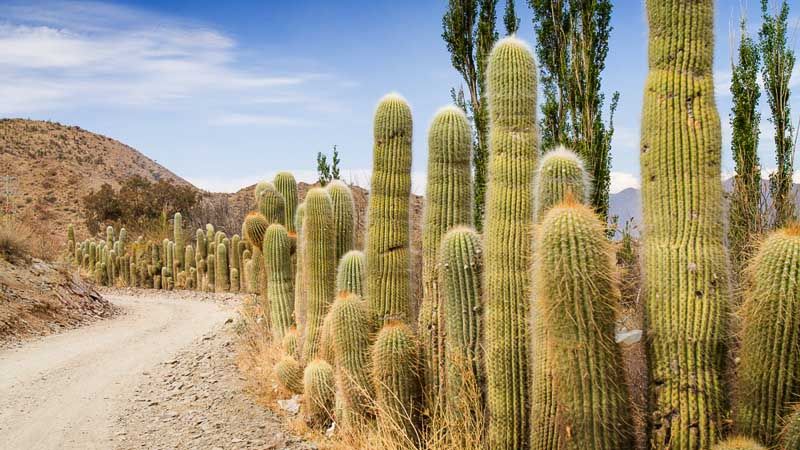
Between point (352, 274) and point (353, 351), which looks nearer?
point (353, 351)

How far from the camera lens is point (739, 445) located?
3.76m

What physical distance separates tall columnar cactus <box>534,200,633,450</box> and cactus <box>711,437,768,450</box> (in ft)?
1.69

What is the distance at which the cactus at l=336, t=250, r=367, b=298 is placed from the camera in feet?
22.2

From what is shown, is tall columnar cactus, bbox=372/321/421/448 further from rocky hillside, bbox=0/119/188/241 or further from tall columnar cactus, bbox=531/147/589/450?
rocky hillside, bbox=0/119/188/241

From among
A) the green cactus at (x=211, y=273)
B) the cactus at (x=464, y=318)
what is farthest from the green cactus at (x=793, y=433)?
the green cactus at (x=211, y=273)

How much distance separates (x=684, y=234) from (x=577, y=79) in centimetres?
734

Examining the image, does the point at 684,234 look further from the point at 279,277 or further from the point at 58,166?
the point at 58,166

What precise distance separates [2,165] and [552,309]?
54.9 m

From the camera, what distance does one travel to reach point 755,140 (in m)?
11.2

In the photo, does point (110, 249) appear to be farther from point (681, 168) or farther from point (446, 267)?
point (681, 168)

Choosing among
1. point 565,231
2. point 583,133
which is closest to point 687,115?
point 565,231

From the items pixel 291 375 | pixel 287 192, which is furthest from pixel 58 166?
pixel 291 375

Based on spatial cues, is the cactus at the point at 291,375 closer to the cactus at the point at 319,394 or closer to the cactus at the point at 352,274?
the cactus at the point at 319,394

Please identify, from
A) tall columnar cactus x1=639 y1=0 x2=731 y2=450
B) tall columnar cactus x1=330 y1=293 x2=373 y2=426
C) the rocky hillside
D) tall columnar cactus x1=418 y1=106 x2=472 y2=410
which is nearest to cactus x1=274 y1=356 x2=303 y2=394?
tall columnar cactus x1=330 y1=293 x2=373 y2=426
